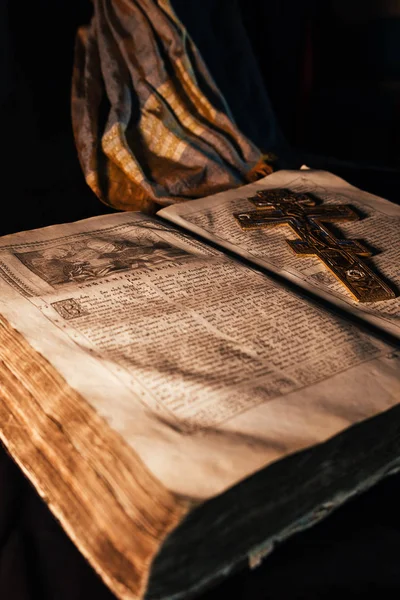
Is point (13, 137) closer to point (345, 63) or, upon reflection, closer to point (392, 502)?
point (392, 502)

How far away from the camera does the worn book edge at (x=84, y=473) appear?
500mm

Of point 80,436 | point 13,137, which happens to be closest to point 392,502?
point 80,436

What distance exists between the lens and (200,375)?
0.66 metres

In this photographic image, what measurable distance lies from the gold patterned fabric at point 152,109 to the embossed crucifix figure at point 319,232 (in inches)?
11.1

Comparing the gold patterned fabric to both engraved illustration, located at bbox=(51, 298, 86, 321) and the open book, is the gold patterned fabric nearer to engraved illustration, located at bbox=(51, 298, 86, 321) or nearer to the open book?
the open book

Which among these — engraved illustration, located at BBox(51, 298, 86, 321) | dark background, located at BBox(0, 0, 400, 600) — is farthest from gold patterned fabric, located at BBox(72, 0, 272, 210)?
engraved illustration, located at BBox(51, 298, 86, 321)

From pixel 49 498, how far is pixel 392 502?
1.14 feet

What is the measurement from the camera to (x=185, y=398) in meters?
0.62

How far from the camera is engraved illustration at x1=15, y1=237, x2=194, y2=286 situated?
89 cm

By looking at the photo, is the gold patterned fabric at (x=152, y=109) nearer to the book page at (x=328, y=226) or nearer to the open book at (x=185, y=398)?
the book page at (x=328, y=226)

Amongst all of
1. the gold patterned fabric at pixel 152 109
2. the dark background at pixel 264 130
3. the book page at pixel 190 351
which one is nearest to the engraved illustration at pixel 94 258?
the book page at pixel 190 351

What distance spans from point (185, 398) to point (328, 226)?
24.7 inches

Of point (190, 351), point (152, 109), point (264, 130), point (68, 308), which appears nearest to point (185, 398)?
point (190, 351)

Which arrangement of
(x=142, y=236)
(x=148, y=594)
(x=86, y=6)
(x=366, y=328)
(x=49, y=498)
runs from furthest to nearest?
(x=86, y=6), (x=142, y=236), (x=366, y=328), (x=49, y=498), (x=148, y=594)
